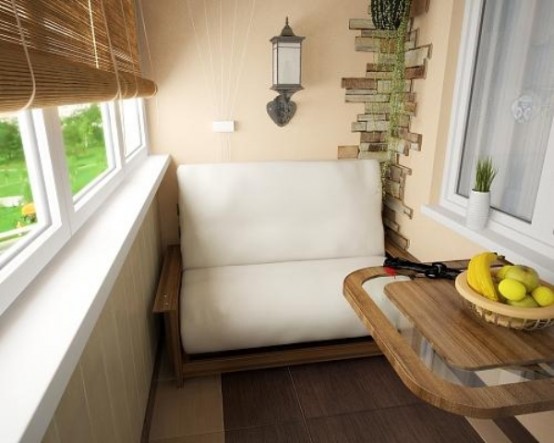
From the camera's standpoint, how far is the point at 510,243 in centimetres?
160

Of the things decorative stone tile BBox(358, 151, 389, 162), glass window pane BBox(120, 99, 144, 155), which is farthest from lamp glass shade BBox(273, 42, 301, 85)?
glass window pane BBox(120, 99, 144, 155)

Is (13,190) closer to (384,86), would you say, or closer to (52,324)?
(52,324)

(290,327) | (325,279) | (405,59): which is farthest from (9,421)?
(405,59)

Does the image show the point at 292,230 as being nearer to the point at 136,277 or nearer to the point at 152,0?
the point at 136,277

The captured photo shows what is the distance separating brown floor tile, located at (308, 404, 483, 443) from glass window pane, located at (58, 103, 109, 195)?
1.37 meters

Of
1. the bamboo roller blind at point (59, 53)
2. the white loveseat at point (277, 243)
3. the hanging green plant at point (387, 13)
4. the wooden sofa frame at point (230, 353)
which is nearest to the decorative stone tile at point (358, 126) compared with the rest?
the white loveseat at point (277, 243)

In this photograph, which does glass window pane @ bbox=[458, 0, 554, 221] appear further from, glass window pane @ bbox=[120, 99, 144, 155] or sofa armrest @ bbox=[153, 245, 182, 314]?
glass window pane @ bbox=[120, 99, 144, 155]

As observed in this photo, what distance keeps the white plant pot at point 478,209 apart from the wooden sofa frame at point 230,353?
80 centimetres

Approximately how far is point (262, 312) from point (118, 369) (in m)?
0.75

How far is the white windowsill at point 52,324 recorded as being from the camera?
0.61 m

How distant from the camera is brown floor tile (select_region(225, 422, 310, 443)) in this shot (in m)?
1.63

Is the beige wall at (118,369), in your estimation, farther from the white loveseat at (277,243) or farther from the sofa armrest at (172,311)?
the white loveseat at (277,243)

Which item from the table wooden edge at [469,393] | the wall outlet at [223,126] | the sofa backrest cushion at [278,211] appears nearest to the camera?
the table wooden edge at [469,393]

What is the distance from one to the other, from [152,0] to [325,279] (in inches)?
70.2
